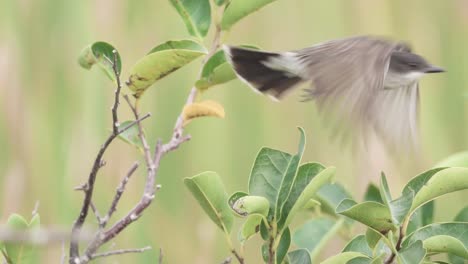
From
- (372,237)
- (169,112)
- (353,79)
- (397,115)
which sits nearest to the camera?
(372,237)

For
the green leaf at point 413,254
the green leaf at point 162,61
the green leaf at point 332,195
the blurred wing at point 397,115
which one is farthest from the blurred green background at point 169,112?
the green leaf at point 413,254

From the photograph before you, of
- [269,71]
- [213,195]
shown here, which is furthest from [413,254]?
[269,71]

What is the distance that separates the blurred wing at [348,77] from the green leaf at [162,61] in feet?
1.24

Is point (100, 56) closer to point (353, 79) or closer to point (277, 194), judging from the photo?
point (277, 194)

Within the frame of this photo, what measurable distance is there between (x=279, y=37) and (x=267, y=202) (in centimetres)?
171

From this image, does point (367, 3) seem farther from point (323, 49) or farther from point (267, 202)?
point (267, 202)

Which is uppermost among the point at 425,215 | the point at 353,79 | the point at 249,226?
the point at 353,79

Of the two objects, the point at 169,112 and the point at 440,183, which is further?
the point at 169,112

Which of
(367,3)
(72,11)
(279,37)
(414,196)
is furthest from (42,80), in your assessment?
(414,196)

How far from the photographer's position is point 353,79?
1.88 metres

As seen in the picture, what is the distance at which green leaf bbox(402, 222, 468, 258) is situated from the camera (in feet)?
4.40

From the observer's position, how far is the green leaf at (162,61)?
1.43 metres

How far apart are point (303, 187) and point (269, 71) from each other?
621 millimetres

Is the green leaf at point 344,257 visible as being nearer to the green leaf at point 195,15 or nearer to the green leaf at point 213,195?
the green leaf at point 213,195
